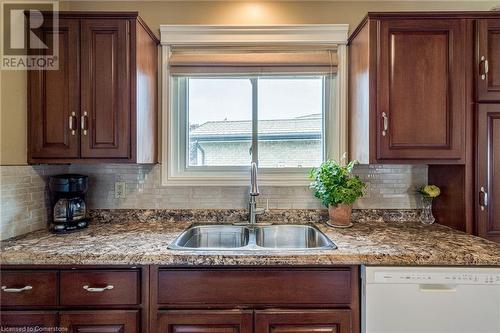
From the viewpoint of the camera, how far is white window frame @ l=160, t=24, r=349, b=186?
1974 mm

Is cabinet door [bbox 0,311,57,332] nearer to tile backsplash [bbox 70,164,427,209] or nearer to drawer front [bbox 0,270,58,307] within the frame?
drawer front [bbox 0,270,58,307]

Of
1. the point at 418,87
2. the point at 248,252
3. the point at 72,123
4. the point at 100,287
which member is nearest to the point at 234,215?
the point at 248,252

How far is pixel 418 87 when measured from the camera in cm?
161

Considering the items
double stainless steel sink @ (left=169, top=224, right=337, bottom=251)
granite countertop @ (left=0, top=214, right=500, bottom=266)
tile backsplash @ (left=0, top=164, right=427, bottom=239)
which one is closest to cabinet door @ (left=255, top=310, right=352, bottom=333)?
granite countertop @ (left=0, top=214, right=500, bottom=266)

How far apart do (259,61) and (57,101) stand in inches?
49.7

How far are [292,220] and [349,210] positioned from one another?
39cm

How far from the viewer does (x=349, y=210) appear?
5.98 ft

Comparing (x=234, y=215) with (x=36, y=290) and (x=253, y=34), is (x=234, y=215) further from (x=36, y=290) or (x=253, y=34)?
(x=253, y=34)

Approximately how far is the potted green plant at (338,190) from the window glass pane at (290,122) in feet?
0.97

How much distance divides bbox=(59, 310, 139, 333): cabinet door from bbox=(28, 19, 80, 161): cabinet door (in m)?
0.85

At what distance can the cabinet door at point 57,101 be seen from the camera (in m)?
1.62

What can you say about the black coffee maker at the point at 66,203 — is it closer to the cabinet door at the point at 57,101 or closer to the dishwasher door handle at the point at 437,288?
the cabinet door at the point at 57,101

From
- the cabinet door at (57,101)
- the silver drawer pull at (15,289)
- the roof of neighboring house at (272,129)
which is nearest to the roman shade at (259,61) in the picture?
the roof of neighboring house at (272,129)

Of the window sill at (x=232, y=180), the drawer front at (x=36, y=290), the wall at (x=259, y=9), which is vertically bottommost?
the drawer front at (x=36, y=290)
